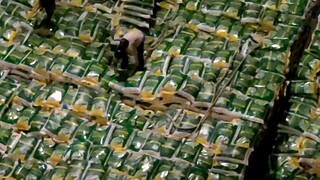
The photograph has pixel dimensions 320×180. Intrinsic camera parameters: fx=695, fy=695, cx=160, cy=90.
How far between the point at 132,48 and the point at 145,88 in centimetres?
19

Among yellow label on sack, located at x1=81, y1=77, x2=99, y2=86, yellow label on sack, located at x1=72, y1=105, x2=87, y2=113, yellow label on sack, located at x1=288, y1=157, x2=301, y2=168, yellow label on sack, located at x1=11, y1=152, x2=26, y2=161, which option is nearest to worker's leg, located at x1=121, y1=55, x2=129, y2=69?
yellow label on sack, located at x1=81, y1=77, x2=99, y2=86

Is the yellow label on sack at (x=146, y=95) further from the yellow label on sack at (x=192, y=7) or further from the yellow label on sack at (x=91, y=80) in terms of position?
the yellow label on sack at (x=192, y=7)

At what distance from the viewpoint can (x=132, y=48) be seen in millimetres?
3018

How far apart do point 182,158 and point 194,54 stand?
1.86 ft

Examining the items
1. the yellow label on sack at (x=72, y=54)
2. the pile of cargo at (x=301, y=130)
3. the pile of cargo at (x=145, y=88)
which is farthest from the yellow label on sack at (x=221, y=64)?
the yellow label on sack at (x=72, y=54)

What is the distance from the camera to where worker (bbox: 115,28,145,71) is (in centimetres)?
300

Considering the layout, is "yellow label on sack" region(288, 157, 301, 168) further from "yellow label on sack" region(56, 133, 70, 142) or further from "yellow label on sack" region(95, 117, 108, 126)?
"yellow label on sack" region(56, 133, 70, 142)

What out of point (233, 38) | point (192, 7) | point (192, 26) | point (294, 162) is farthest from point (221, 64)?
point (294, 162)

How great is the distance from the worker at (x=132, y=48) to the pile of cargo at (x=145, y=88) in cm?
6

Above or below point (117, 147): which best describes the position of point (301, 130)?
above

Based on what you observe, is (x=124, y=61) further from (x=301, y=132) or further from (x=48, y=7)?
(x=301, y=132)

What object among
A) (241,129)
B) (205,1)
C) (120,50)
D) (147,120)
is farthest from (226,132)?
(205,1)

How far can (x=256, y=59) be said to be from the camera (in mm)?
3113

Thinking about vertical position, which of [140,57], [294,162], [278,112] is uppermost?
[140,57]
